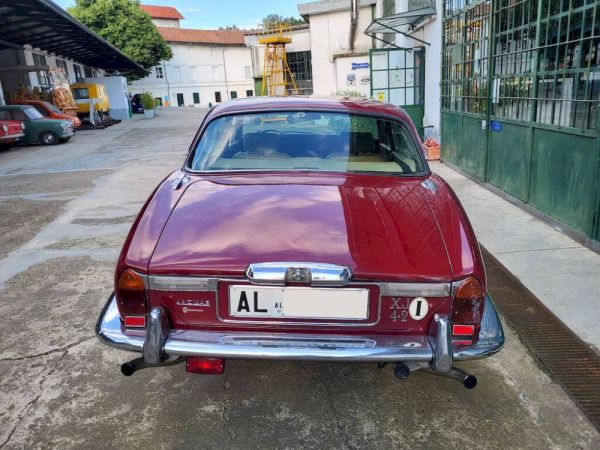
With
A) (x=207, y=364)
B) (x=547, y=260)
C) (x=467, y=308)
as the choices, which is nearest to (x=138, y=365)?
(x=207, y=364)

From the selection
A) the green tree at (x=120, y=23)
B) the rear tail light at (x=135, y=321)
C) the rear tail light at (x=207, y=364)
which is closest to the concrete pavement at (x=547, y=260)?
the rear tail light at (x=207, y=364)

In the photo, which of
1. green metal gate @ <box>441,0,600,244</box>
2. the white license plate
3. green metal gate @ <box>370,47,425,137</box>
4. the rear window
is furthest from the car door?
the white license plate

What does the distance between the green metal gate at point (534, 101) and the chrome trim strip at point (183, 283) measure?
13.2 ft

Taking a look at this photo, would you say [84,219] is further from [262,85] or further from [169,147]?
[262,85]

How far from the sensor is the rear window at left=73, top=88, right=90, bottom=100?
88.1ft

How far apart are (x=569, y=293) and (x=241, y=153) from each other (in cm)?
281

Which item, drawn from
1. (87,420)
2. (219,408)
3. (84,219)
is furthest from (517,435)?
(84,219)

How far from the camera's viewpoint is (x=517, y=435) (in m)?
2.40

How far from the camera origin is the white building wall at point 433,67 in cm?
1039

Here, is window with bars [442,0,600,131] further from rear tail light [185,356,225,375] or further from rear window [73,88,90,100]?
rear window [73,88,90,100]

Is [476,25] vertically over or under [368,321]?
over

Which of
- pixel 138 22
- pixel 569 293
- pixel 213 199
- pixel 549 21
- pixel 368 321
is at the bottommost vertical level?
pixel 569 293

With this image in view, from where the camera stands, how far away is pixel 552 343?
3258 mm

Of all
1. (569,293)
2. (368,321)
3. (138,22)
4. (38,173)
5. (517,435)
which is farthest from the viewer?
(138,22)
